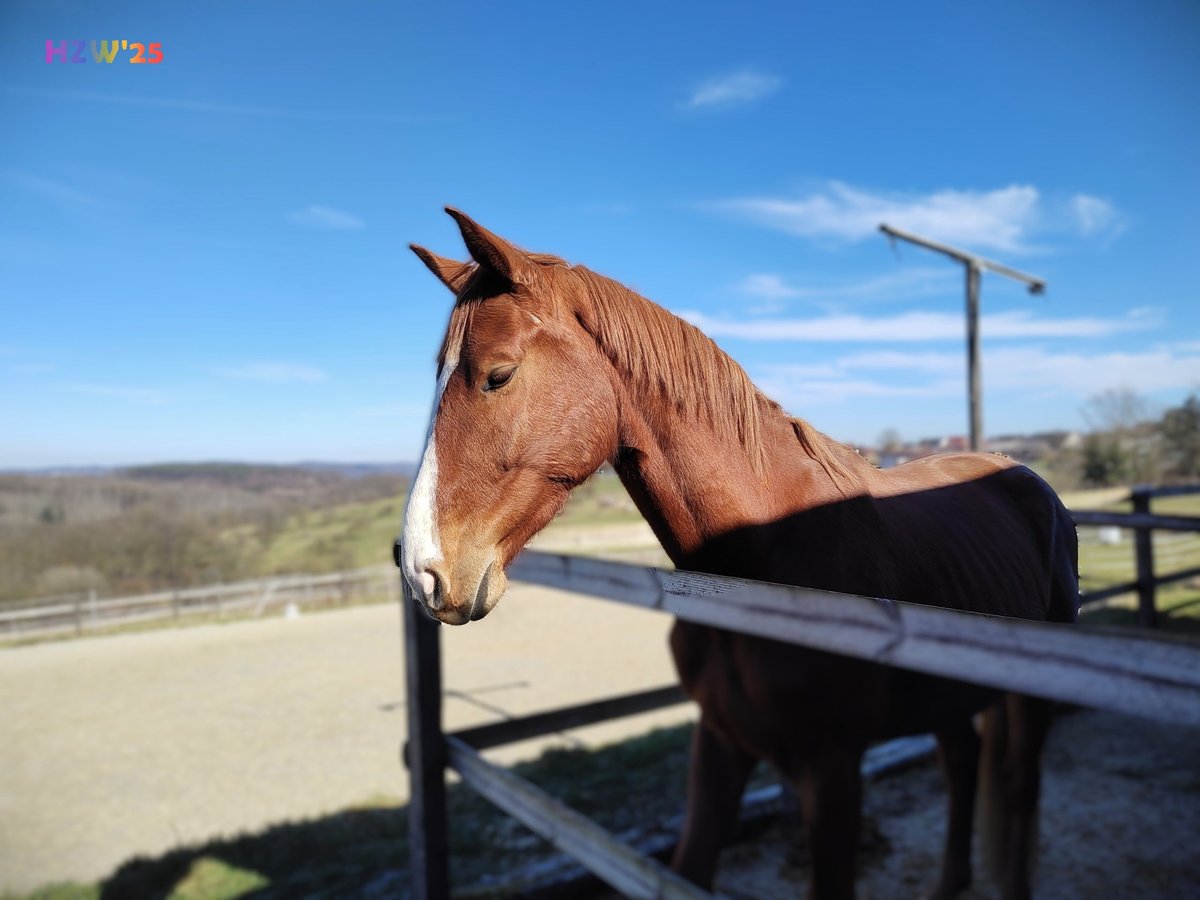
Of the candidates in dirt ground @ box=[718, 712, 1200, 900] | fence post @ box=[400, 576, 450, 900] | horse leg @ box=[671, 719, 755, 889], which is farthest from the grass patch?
horse leg @ box=[671, 719, 755, 889]

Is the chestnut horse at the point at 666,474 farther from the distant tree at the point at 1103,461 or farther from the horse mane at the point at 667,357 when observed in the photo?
the distant tree at the point at 1103,461

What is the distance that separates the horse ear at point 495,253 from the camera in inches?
13.5

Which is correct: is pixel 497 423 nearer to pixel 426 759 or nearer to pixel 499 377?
pixel 499 377

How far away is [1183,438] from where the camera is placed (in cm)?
49

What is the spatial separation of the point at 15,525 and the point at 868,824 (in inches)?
315

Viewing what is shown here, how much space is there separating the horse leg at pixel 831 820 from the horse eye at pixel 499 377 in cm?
170

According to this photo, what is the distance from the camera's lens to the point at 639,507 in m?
0.39

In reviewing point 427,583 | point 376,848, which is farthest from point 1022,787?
point 376,848

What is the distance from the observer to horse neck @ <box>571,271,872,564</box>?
35 cm

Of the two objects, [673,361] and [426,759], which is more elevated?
[673,361]

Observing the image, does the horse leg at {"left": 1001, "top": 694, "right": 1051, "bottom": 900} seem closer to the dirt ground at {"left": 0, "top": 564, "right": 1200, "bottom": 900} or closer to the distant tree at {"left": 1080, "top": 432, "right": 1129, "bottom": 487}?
the dirt ground at {"left": 0, "top": 564, "right": 1200, "bottom": 900}

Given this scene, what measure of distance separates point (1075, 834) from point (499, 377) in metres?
6.30

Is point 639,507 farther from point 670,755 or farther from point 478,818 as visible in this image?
point 670,755

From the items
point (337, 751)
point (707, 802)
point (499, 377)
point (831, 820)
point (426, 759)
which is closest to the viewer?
point (499, 377)
